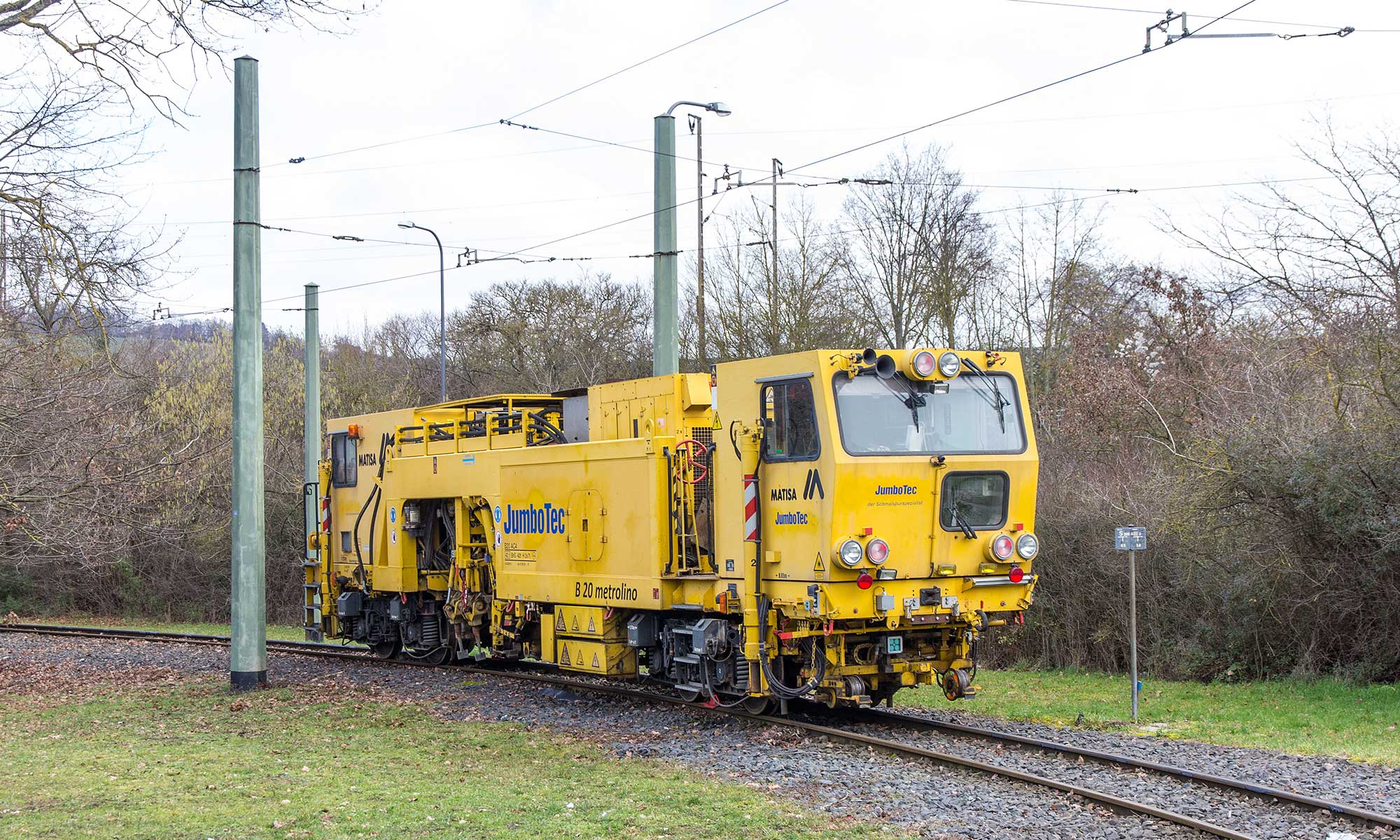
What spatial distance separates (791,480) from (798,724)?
2.35 m

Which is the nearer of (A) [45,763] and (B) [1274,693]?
(A) [45,763]

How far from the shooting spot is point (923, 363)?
1132 cm

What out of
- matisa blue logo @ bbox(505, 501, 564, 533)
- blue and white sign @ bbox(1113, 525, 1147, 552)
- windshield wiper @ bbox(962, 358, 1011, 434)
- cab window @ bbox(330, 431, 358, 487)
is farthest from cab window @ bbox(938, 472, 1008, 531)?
cab window @ bbox(330, 431, 358, 487)

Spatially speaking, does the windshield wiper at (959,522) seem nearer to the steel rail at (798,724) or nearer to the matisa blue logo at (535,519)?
the steel rail at (798,724)

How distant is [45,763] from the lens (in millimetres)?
10828

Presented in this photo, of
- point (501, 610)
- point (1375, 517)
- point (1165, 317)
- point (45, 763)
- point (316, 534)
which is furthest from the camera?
point (1165, 317)

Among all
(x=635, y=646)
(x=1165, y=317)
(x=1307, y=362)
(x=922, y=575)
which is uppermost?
(x=1165, y=317)

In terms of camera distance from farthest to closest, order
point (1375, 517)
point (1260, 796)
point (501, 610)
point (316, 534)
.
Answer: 1. point (316, 534)
2. point (501, 610)
3. point (1375, 517)
4. point (1260, 796)

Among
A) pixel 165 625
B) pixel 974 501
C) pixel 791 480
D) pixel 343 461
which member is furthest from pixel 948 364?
pixel 165 625

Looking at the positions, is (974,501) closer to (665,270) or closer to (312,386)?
(665,270)

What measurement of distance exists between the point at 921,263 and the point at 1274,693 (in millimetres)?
15110

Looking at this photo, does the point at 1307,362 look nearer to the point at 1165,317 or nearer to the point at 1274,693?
the point at 1274,693

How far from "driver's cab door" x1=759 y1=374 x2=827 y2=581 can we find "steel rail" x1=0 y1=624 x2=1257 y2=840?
4.99 feet

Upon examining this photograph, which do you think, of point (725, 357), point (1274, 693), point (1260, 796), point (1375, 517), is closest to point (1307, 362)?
point (1375, 517)
